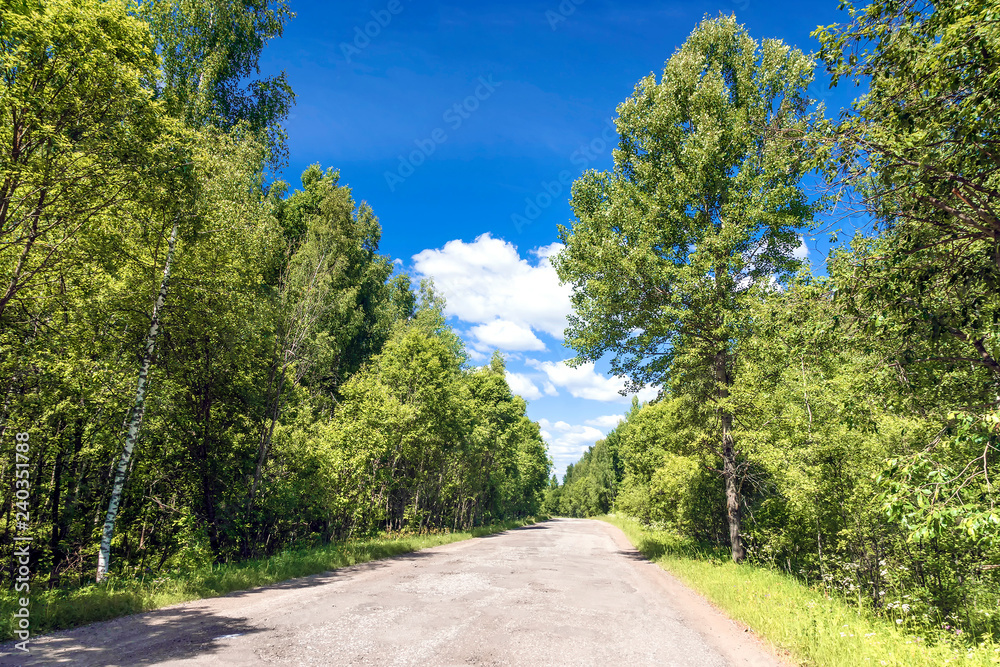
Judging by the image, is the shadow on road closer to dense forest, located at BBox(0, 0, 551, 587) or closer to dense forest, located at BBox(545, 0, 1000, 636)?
dense forest, located at BBox(0, 0, 551, 587)

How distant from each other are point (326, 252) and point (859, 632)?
18.3m

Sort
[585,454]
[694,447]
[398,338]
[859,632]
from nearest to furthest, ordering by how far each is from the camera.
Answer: [859,632] → [694,447] → [398,338] → [585,454]

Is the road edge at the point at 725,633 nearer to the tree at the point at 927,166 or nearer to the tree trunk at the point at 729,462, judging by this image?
the tree trunk at the point at 729,462

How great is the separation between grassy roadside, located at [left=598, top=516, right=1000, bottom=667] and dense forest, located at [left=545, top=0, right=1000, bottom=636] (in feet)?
3.91

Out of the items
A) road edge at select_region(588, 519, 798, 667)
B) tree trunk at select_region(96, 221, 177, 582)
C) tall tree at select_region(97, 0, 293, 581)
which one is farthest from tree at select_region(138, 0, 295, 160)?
road edge at select_region(588, 519, 798, 667)

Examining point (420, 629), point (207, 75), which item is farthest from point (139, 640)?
point (207, 75)

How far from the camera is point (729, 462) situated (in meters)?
14.4

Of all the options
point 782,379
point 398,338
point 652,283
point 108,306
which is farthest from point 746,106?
point 398,338

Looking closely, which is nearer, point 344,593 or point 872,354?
point 872,354

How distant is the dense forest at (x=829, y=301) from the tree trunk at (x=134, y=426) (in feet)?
40.2

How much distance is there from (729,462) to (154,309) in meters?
17.2

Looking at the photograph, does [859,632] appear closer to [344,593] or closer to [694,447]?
[344,593]

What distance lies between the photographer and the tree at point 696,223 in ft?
43.8

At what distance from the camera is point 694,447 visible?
16.4 metres
